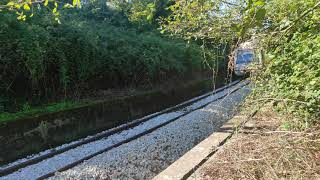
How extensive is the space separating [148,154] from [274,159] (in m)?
4.11

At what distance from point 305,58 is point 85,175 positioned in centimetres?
414

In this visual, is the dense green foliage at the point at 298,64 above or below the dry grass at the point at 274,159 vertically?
above

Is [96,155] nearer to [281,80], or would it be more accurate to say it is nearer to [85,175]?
[85,175]

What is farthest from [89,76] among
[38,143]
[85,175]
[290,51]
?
[290,51]

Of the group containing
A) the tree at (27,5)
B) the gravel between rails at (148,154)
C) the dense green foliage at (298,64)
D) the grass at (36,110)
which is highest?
the tree at (27,5)

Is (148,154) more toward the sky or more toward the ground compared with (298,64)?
more toward the ground

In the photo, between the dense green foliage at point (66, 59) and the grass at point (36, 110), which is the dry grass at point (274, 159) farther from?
the dense green foliage at point (66, 59)

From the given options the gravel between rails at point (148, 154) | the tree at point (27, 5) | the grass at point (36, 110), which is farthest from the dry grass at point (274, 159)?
the grass at point (36, 110)

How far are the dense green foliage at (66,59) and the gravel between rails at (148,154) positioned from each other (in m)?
4.49

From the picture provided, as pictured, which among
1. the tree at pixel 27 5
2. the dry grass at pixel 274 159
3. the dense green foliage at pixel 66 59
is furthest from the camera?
the dense green foliage at pixel 66 59

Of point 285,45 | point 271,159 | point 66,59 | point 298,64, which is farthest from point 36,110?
point 271,159

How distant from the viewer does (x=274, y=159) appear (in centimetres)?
386

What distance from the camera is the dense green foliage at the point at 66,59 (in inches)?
432

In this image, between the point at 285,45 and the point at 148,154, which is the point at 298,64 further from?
the point at 148,154
